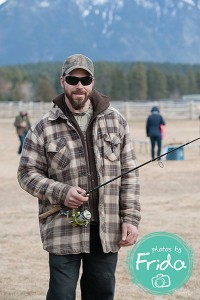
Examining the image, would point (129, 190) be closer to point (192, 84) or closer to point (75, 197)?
point (75, 197)

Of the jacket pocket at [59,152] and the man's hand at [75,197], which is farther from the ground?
the jacket pocket at [59,152]

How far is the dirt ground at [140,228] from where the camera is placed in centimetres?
680

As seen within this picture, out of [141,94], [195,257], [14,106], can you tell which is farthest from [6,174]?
[141,94]

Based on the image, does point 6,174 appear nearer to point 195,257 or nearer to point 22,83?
point 195,257

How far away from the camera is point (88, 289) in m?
4.64

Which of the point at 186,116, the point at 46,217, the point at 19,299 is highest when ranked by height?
the point at 186,116

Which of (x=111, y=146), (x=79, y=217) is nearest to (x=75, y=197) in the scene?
(x=79, y=217)

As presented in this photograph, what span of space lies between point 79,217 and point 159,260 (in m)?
0.89

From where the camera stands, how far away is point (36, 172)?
4492 mm

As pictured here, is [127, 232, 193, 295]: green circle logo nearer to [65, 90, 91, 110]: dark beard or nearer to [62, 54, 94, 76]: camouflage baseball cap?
[65, 90, 91, 110]: dark beard

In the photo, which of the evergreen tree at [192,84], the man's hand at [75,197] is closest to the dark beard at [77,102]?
the man's hand at [75,197]

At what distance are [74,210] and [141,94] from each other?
150 meters

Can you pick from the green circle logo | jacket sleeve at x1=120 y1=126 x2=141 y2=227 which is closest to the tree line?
the green circle logo

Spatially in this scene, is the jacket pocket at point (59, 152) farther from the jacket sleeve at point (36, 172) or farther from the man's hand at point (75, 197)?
the man's hand at point (75, 197)
